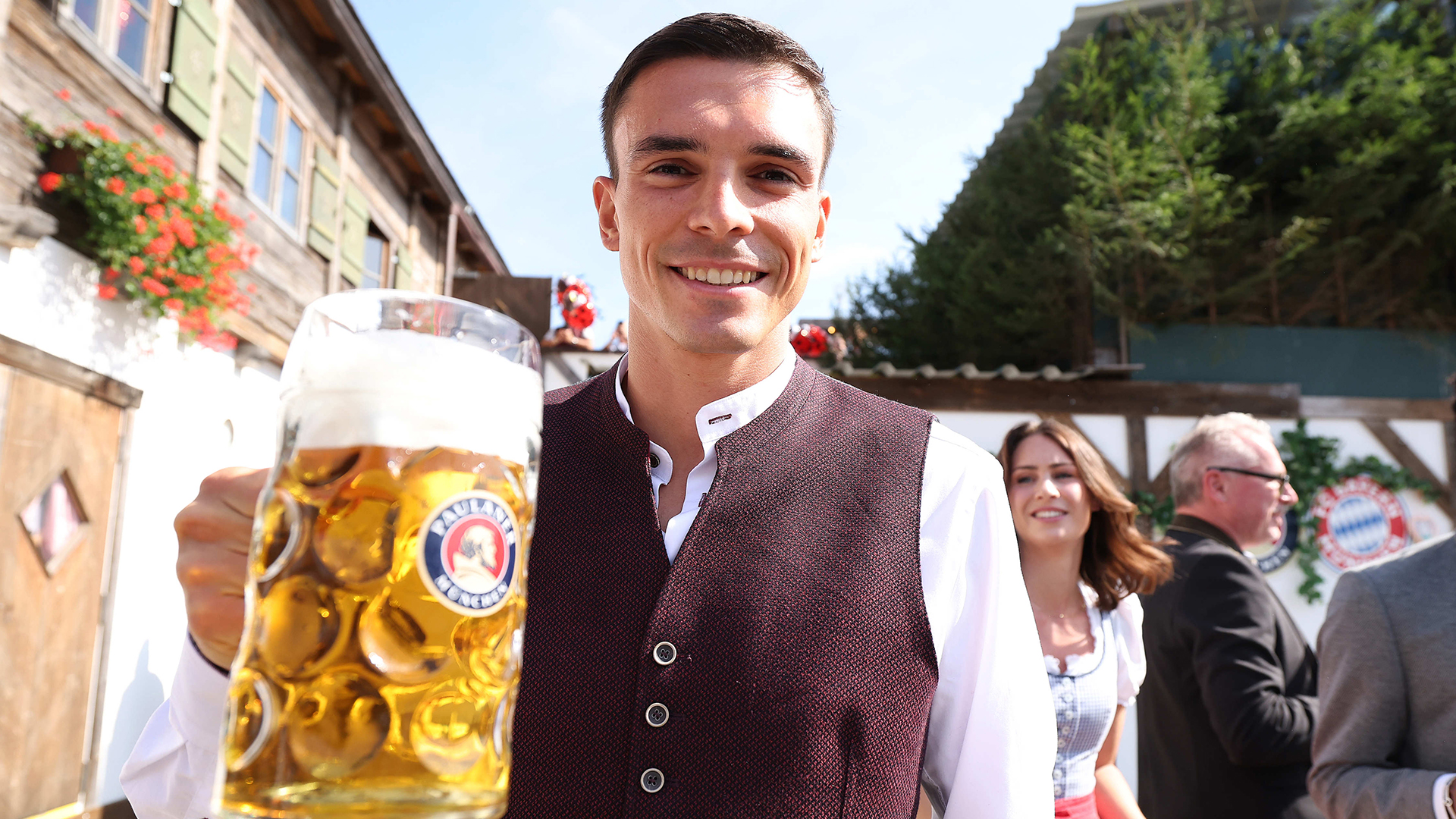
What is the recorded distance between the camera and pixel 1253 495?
296 centimetres

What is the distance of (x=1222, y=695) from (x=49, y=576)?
4.60 metres

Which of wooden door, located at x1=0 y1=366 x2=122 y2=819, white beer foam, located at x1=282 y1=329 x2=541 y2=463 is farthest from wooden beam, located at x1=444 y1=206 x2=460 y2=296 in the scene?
white beer foam, located at x1=282 y1=329 x2=541 y2=463

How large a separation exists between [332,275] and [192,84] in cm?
232

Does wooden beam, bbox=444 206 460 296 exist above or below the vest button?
above

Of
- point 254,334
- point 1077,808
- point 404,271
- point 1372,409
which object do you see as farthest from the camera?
point 404,271

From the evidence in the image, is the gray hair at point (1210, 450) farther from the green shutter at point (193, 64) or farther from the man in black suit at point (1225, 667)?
the green shutter at point (193, 64)

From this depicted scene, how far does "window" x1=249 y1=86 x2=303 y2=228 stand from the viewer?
648 cm

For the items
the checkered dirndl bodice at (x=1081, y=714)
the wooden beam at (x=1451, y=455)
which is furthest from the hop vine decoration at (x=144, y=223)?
the wooden beam at (x=1451, y=455)

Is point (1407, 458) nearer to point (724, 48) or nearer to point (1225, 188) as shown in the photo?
point (1225, 188)

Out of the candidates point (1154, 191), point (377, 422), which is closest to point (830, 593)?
point (377, 422)

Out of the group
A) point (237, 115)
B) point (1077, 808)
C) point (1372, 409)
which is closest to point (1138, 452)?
point (1372, 409)

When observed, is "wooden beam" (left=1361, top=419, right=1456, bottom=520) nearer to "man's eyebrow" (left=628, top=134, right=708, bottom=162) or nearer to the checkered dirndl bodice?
the checkered dirndl bodice

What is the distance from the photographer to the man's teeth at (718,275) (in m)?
1.24

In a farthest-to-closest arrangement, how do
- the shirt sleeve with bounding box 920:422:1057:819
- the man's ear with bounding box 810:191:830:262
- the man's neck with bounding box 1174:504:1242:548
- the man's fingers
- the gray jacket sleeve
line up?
the man's neck with bounding box 1174:504:1242:548, the gray jacket sleeve, the man's ear with bounding box 810:191:830:262, the shirt sleeve with bounding box 920:422:1057:819, the man's fingers
